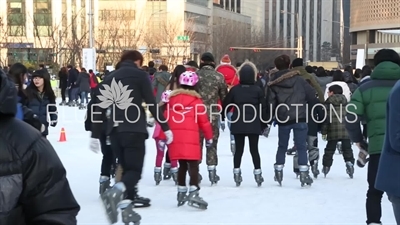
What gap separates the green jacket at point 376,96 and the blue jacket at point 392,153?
188 centimetres

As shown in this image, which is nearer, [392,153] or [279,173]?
[392,153]

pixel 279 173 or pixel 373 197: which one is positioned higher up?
pixel 373 197

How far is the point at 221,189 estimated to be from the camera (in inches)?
381

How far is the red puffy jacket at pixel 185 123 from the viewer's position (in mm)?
8125

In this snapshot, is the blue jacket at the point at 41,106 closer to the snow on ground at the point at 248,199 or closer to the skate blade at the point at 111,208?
the snow on ground at the point at 248,199

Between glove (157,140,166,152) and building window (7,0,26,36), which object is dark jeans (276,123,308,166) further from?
building window (7,0,26,36)

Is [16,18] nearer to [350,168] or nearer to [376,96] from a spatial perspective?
[350,168]

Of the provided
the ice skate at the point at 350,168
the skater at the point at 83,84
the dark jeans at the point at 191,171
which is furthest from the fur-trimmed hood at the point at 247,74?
the skater at the point at 83,84

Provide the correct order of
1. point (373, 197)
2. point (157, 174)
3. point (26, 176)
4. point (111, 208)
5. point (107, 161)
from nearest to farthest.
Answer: point (26, 176)
point (373, 197)
point (111, 208)
point (107, 161)
point (157, 174)

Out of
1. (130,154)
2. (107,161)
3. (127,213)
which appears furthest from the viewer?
(107,161)

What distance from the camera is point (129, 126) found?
712cm

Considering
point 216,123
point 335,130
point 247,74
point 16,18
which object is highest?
point 16,18

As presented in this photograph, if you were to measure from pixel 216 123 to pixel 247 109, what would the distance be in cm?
71

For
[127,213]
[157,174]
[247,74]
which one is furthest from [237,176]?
[127,213]
